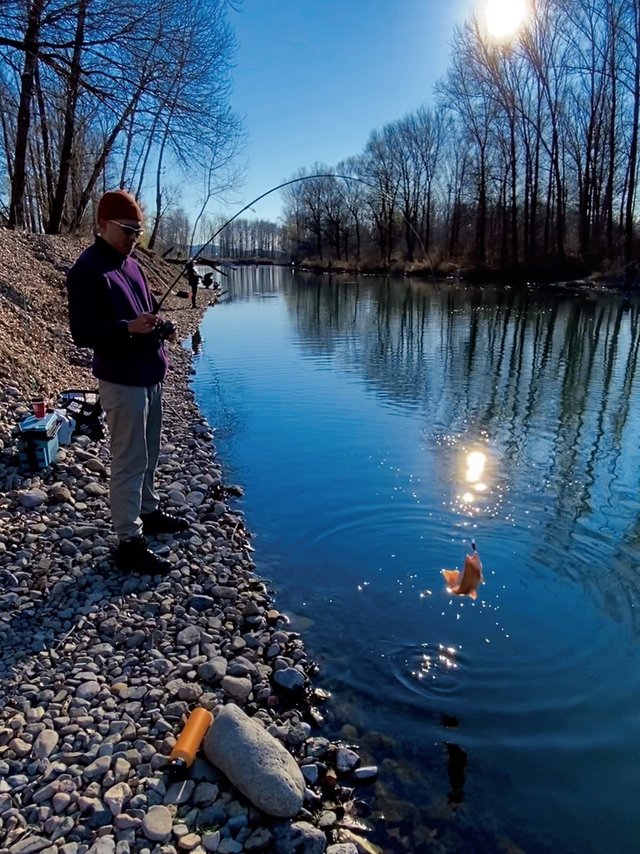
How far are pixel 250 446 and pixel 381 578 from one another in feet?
12.5

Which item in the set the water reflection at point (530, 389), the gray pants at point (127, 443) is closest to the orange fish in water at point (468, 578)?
the water reflection at point (530, 389)

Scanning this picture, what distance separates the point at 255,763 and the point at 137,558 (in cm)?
196

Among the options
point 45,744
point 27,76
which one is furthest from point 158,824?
point 27,76

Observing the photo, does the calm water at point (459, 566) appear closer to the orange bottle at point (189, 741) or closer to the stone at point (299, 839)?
the stone at point (299, 839)

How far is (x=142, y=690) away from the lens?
3.32m

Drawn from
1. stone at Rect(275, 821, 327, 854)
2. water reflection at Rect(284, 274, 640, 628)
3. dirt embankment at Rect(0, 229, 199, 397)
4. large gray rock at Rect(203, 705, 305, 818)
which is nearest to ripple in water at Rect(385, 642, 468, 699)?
large gray rock at Rect(203, 705, 305, 818)

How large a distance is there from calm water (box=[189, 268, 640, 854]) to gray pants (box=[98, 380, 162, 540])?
1.31 meters

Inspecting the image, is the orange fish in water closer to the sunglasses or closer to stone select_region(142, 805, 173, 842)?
stone select_region(142, 805, 173, 842)

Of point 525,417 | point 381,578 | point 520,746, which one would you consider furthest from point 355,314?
point 520,746

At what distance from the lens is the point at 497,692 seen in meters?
3.71

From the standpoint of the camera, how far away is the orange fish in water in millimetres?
4160

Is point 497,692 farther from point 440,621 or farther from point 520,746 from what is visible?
point 440,621

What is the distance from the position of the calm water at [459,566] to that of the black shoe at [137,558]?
98 centimetres

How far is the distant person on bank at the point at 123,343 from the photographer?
3.85m
